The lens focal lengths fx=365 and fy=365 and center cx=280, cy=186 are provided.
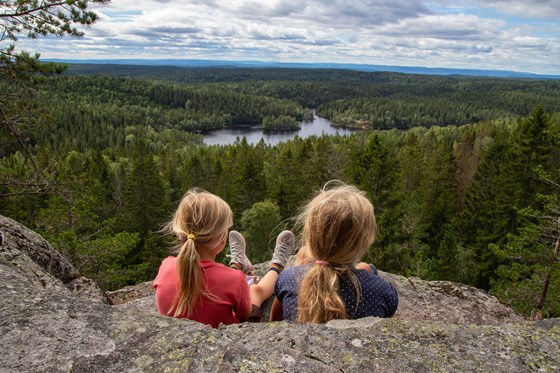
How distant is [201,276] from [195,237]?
1.17ft

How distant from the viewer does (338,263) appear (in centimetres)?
304

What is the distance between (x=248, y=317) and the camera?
3.69 meters

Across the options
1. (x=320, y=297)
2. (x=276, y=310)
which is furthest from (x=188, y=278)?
(x=320, y=297)

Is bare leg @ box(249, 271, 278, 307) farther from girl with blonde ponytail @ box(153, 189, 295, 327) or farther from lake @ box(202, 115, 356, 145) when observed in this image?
lake @ box(202, 115, 356, 145)

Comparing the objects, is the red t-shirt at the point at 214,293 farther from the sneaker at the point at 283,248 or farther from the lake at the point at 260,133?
the lake at the point at 260,133

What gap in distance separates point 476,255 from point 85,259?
21.0m

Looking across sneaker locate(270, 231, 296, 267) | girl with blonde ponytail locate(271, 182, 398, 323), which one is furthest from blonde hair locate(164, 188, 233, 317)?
sneaker locate(270, 231, 296, 267)

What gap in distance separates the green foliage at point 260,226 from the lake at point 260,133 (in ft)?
307

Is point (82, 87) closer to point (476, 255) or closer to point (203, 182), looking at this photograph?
point (203, 182)

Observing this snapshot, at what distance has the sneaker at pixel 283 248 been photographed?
4.47m

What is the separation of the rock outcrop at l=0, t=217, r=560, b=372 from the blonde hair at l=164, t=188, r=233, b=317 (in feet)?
2.00

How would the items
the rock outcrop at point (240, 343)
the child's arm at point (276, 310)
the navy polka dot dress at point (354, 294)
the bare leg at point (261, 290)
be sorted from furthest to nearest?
1. the bare leg at point (261, 290)
2. the child's arm at point (276, 310)
3. the navy polka dot dress at point (354, 294)
4. the rock outcrop at point (240, 343)

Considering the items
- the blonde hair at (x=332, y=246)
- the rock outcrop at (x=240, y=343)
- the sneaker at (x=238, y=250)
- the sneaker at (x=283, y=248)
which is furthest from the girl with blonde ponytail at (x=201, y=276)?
the sneaker at (x=238, y=250)

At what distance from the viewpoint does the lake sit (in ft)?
410
